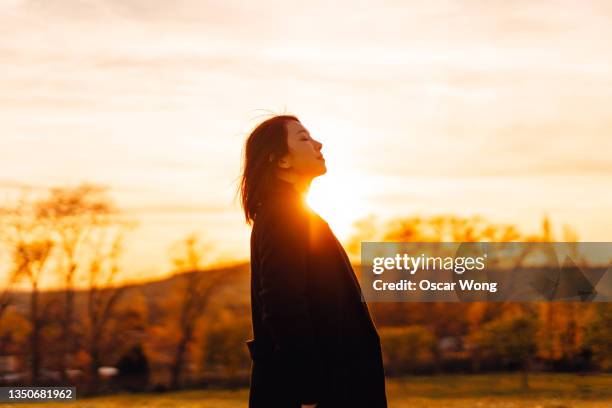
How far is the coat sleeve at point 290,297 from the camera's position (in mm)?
2432

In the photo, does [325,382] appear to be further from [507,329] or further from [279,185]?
[507,329]

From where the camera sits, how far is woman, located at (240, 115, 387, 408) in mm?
2463

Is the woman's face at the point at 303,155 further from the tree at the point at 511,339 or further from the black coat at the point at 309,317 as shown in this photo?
the tree at the point at 511,339

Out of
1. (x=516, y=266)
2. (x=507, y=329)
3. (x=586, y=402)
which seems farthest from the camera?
(x=507, y=329)

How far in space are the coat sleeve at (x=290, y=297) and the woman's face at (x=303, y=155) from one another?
20cm

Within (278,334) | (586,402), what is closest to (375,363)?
(278,334)

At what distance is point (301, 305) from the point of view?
2.45m

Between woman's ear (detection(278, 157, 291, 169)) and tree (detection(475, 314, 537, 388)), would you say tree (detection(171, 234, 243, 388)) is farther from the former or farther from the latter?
A: woman's ear (detection(278, 157, 291, 169))

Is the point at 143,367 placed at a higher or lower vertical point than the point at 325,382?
lower

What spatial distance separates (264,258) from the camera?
2541 millimetres

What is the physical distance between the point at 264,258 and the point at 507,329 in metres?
23.9

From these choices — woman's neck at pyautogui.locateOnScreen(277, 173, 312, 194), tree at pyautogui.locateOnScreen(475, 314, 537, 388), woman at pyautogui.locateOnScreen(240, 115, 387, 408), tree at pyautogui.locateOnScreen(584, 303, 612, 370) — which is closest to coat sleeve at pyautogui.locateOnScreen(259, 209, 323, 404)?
woman at pyautogui.locateOnScreen(240, 115, 387, 408)

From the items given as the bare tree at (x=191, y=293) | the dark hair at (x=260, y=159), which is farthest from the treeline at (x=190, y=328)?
the dark hair at (x=260, y=159)

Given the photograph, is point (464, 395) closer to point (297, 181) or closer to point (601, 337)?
point (601, 337)
